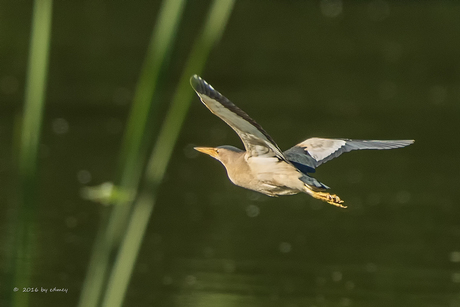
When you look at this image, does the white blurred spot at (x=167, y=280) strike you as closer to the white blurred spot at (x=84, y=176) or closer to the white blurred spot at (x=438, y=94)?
the white blurred spot at (x=84, y=176)

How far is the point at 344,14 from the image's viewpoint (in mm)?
25844

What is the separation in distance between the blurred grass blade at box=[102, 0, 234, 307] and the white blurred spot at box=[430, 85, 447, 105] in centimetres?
1480

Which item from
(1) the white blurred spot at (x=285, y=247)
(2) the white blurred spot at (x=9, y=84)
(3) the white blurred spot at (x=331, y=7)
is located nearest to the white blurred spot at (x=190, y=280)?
(1) the white blurred spot at (x=285, y=247)

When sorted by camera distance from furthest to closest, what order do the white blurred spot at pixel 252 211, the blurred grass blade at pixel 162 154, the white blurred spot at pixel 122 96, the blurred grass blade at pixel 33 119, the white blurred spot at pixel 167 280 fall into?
the white blurred spot at pixel 122 96, the white blurred spot at pixel 252 211, the white blurred spot at pixel 167 280, the blurred grass blade at pixel 162 154, the blurred grass blade at pixel 33 119

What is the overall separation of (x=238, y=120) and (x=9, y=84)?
46.2 feet

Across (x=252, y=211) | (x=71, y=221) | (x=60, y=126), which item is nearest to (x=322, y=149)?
(x=71, y=221)

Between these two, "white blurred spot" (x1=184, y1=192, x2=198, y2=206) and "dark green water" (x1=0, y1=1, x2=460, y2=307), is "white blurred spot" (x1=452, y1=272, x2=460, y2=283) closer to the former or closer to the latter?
"dark green water" (x1=0, y1=1, x2=460, y2=307)

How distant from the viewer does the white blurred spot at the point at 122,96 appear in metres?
15.9

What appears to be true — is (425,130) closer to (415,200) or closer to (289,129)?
(289,129)

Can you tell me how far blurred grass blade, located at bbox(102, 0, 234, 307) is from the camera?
6.18ft

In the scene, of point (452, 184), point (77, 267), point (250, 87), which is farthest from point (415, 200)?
point (250, 87)

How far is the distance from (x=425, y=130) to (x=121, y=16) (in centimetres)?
1114

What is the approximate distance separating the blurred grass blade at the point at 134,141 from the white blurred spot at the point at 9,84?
1489 cm

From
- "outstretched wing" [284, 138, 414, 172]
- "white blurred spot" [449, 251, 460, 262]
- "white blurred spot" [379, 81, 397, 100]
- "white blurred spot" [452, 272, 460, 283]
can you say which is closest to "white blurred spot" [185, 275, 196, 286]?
"white blurred spot" [452, 272, 460, 283]
